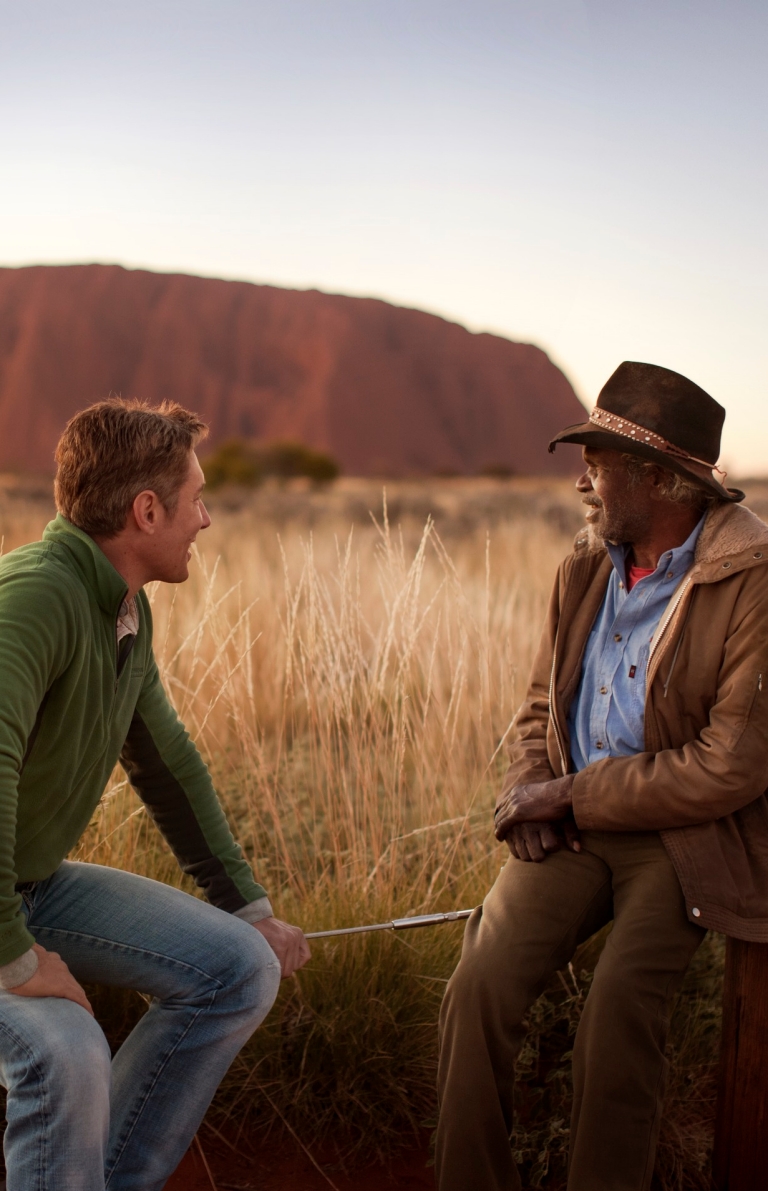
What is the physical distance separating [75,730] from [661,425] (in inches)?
54.2

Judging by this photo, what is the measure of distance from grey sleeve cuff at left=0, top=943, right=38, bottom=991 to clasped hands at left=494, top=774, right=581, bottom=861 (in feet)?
3.37

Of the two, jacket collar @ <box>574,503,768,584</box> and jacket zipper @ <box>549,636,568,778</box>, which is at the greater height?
jacket collar @ <box>574,503,768,584</box>

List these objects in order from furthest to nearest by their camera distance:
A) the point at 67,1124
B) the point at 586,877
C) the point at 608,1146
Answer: the point at 586,877 → the point at 608,1146 → the point at 67,1124

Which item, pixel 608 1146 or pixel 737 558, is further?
pixel 737 558

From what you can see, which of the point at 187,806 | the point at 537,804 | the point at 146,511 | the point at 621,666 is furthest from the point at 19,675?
the point at 621,666

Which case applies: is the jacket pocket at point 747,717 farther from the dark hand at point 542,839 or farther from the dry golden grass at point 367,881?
the dry golden grass at point 367,881

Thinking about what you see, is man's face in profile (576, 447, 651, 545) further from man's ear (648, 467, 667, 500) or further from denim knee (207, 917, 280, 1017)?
denim knee (207, 917, 280, 1017)

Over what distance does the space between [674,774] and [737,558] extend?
46cm

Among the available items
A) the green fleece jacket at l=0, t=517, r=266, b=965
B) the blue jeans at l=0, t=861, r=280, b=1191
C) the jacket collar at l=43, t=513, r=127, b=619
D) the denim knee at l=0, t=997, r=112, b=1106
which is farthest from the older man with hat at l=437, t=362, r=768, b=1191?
the jacket collar at l=43, t=513, r=127, b=619

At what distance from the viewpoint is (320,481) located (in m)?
30.6

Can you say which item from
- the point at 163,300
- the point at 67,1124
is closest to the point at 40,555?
the point at 67,1124

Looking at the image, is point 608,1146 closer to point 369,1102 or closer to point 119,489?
point 369,1102

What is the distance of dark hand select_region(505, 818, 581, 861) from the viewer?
2.17 meters

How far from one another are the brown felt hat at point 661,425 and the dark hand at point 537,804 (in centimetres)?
73
